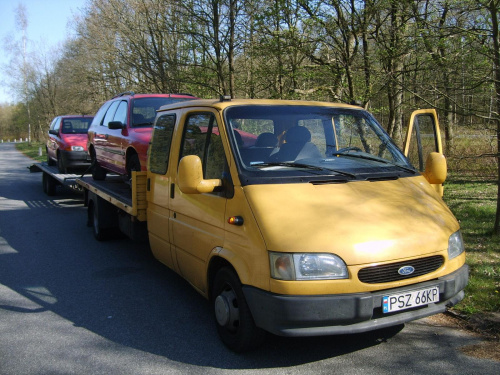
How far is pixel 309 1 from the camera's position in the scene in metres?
10.1

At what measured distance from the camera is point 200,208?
4.25 m

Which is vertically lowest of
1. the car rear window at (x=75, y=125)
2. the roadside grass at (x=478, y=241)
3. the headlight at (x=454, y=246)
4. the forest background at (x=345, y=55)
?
the roadside grass at (x=478, y=241)

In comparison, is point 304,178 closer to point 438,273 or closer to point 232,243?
point 232,243

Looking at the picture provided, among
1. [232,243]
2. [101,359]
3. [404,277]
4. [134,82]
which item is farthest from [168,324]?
[134,82]

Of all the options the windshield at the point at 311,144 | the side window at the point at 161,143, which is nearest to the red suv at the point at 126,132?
the side window at the point at 161,143

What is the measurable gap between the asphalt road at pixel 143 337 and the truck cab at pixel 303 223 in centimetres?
37

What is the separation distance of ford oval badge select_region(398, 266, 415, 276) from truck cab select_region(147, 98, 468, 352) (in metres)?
0.02

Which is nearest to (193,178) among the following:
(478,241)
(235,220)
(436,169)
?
(235,220)

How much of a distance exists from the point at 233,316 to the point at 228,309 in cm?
7

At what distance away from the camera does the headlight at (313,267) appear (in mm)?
3223

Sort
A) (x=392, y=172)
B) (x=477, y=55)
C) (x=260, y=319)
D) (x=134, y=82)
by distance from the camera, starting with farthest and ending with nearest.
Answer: (x=134, y=82) < (x=477, y=55) < (x=392, y=172) < (x=260, y=319)

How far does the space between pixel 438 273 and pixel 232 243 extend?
1.58m

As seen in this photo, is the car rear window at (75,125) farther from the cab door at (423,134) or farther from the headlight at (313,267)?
the headlight at (313,267)

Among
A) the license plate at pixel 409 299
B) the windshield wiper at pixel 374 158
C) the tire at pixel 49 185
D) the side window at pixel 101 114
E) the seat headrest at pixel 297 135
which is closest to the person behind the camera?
the license plate at pixel 409 299
